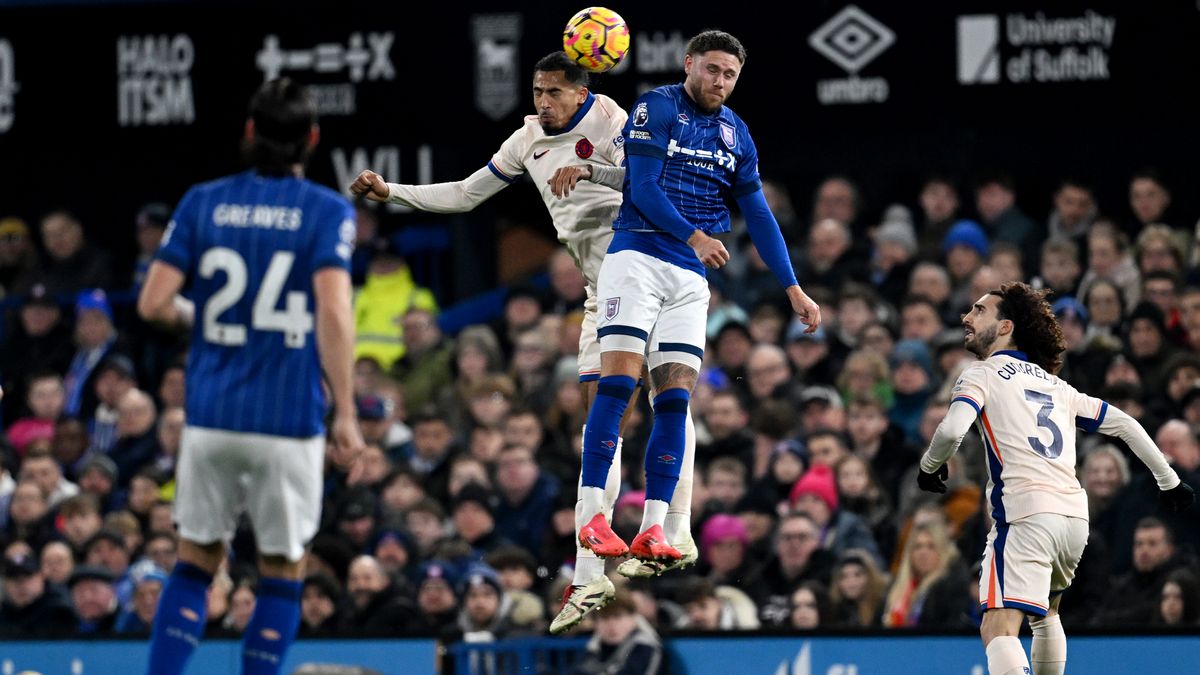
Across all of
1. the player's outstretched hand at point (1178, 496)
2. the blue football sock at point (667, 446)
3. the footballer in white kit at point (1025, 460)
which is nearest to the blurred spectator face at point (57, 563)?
the blue football sock at point (667, 446)

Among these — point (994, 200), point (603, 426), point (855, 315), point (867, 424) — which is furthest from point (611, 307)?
point (994, 200)

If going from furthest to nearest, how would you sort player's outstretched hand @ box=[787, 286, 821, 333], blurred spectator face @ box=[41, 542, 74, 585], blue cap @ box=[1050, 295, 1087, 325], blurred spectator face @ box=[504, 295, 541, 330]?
1. blurred spectator face @ box=[504, 295, 541, 330]
2. blurred spectator face @ box=[41, 542, 74, 585]
3. blue cap @ box=[1050, 295, 1087, 325]
4. player's outstretched hand @ box=[787, 286, 821, 333]

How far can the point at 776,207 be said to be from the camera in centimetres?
1703

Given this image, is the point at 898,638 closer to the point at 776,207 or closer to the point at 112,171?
the point at 776,207

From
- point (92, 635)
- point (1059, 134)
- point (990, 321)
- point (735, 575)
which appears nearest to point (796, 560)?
point (735, 575)

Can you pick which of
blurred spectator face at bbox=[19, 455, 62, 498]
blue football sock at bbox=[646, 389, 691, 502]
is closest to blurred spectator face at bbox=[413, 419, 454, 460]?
blurred spectator face at bbox=[19, 455, 62, 498]

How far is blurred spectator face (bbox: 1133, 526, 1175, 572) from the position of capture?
12.6 meters

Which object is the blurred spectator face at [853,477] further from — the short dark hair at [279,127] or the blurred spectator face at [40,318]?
the blurred spectator face at [40,318]

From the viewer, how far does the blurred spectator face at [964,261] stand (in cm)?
1564

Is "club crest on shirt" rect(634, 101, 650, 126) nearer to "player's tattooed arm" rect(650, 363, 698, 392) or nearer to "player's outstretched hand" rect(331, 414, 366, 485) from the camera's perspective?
"player's tattooed arm" rect(650, 363, 698, 392)

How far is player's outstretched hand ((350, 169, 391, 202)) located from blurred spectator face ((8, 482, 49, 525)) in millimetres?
6382

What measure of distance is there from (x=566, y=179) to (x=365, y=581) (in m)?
4.70

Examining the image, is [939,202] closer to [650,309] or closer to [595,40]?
[595,40]

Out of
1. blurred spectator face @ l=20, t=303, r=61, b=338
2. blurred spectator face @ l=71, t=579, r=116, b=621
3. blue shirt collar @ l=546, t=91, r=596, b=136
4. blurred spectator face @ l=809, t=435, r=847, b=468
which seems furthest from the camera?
blurred spectator face @ l=20, t=303, r=61, b=338
